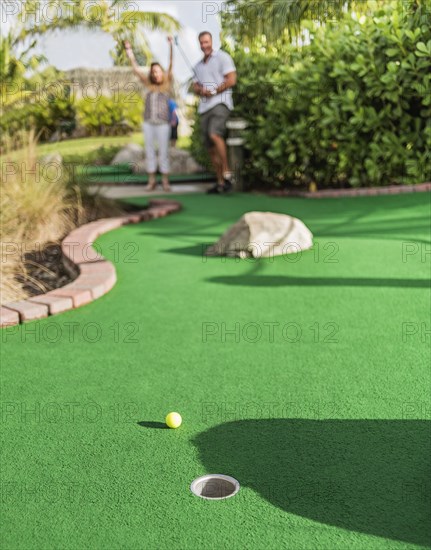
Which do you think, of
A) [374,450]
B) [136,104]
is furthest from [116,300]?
[136,104]

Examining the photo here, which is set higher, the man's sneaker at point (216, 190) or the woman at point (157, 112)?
the woman at point (157, 112)

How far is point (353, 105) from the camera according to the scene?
312 inches

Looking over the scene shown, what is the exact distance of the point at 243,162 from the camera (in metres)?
9.97

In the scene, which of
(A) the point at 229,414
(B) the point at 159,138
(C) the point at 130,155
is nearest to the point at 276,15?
(C) the point at 130,155

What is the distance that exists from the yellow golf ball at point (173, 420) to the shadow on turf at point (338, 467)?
0.35 ft

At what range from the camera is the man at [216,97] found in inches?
357

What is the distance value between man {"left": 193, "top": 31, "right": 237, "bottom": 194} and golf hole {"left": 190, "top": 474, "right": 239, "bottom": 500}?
7653 millimetres

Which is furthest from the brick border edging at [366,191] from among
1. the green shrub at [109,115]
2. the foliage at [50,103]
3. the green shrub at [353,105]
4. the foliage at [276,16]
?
the green shrub at [109,115]

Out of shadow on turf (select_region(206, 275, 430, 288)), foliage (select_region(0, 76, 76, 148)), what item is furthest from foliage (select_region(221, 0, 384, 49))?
shadow on turf (select_region(206, 275, 430, 288))

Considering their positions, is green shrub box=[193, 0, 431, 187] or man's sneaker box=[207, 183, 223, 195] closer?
green shrub box=[193, 0, 431, 187]

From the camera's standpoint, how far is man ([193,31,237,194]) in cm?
906

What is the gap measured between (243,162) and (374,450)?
812cm

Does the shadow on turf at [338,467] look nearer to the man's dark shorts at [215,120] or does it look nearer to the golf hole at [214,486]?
the golf hole at [214,486]

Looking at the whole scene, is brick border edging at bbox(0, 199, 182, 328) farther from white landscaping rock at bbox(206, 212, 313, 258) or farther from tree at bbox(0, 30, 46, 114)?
tree at bbox(0, 30, 46, 114)
